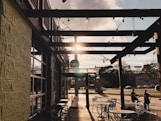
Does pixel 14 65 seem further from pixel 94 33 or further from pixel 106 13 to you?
pixel 94 33

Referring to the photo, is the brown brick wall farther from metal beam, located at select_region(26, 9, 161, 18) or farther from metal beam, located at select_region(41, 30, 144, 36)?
metal beam, located at select_region(41, 30, 144, 36)

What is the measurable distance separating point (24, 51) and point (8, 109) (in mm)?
1684

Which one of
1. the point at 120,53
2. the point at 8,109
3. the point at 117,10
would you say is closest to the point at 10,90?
the point at 8,109

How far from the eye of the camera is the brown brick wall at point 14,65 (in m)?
3.95

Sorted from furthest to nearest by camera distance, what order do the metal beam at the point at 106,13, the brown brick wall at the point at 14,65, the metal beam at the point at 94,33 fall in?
1. the metal beam at the point at 94,33
2. the metal beam at the point at 106,13
3. the brown brick wall at the point at 14,65

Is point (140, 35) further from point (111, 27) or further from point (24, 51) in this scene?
point (24, 51)

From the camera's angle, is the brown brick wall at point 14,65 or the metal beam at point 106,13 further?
the metal beam at point 106,13

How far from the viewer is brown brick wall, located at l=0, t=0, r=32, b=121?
395 centimetres

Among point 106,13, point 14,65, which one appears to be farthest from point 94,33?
point 14,65

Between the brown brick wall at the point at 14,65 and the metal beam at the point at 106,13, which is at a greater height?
the metal beam at the point at 106,13

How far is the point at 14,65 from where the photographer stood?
180 inches

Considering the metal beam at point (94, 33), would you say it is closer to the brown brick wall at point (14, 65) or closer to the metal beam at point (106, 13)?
the brown brick wall at point (14, 65)

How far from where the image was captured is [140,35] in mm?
7578

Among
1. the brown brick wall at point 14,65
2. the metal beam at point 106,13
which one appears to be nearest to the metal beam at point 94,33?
the brown brick wall at point 14,65
